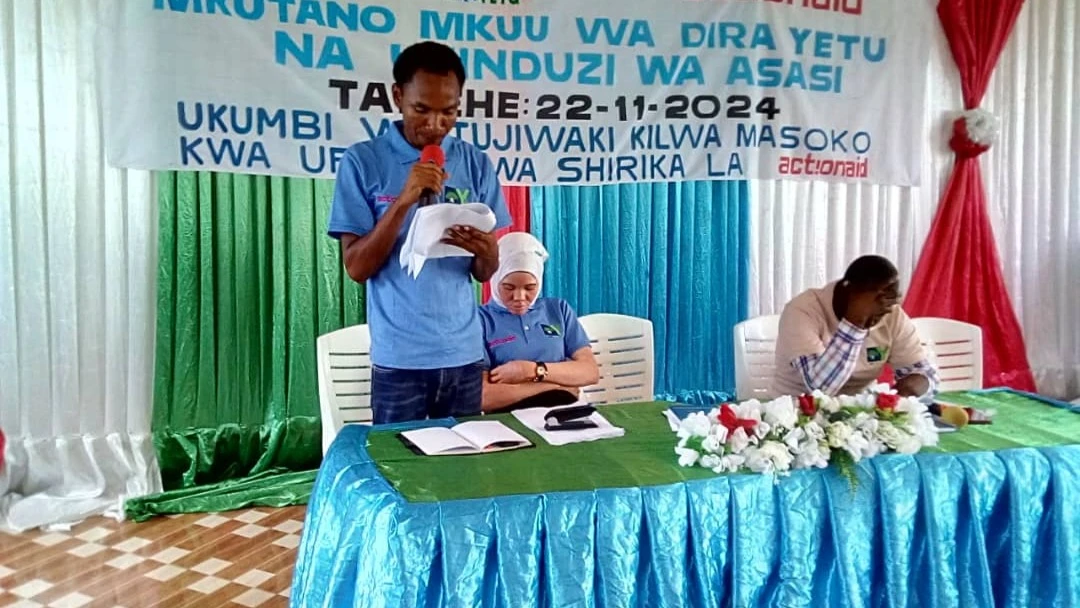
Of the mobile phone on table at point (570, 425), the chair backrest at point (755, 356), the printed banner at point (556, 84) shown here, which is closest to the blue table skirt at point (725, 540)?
the mobile phone on table at point (570, 425)

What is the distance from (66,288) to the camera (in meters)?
3.35

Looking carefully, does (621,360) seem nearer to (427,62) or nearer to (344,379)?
(344,379)

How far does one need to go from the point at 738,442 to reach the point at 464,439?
22.9 inches

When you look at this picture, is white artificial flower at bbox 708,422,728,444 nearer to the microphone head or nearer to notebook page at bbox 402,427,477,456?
notebook page at bbox 402,427,477,456

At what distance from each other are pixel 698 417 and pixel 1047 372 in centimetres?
378

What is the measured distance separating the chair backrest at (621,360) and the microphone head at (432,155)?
4.04 feet

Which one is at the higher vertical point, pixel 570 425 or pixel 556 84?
pixel 556 84

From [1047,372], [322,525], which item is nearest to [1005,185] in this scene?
[1047,372]

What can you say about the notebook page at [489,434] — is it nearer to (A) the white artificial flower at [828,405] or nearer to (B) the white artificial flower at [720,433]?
(B) the white artificial flower at [720,433]

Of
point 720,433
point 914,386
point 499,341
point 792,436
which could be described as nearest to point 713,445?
point 720,433

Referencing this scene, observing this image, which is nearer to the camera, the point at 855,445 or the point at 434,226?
the point at 855,445

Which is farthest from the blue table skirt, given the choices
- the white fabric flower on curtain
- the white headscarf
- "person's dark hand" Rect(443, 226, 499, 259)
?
the white fabric flower on curtain

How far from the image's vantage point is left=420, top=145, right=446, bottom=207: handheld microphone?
2.01 metres

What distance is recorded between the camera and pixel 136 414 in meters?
3.49
